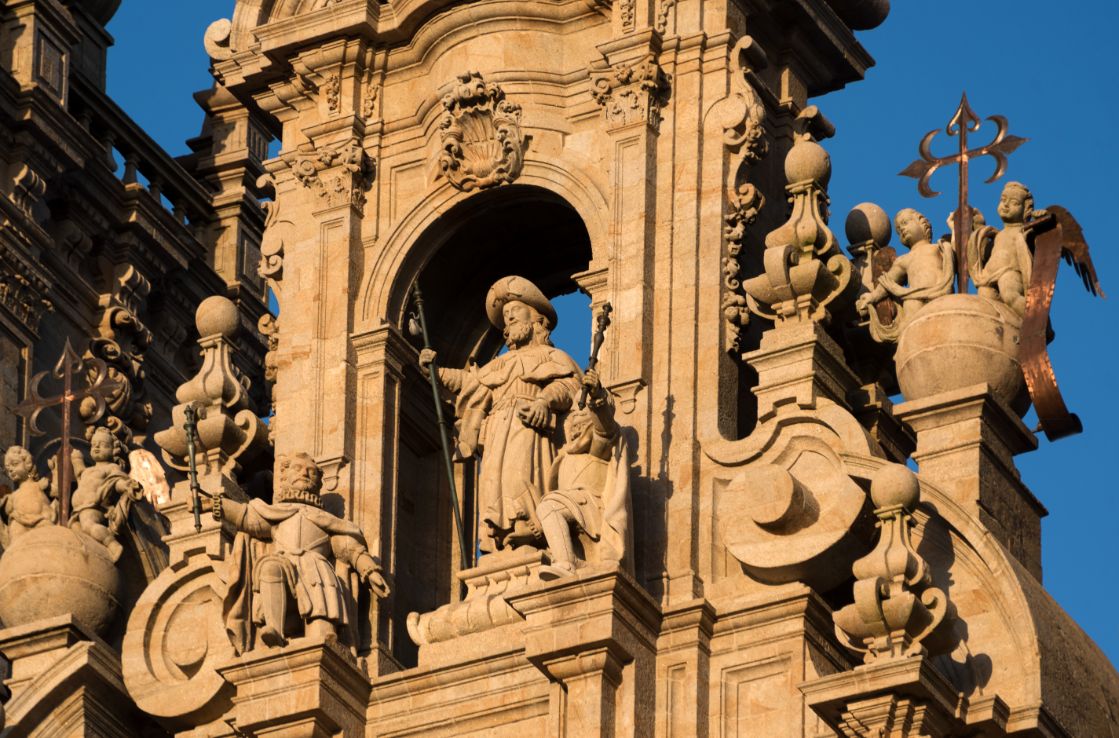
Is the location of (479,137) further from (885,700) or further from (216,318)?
(885,700)

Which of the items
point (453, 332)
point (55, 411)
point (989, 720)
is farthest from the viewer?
point (55, 411)

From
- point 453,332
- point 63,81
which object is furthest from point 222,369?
point 63,81

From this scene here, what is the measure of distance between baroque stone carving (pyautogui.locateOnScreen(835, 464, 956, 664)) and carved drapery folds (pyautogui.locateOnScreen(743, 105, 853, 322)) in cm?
221

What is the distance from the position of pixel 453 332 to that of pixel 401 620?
10.1ft

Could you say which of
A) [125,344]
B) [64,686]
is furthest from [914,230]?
[125,344]

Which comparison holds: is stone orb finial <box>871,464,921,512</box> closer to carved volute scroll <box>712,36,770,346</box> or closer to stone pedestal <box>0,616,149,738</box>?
carved volute scroll <box>712,36,770,346</box>

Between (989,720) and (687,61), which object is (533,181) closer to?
(687,61)

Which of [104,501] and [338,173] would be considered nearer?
[338,173]

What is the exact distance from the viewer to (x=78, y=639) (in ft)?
140

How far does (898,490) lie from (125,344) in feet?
48.4

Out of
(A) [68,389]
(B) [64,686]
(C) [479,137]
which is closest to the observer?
(B) [64,686]

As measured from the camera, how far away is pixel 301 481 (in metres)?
41.5

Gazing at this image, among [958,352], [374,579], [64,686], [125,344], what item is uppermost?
[125,344]

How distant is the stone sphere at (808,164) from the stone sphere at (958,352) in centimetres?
139
